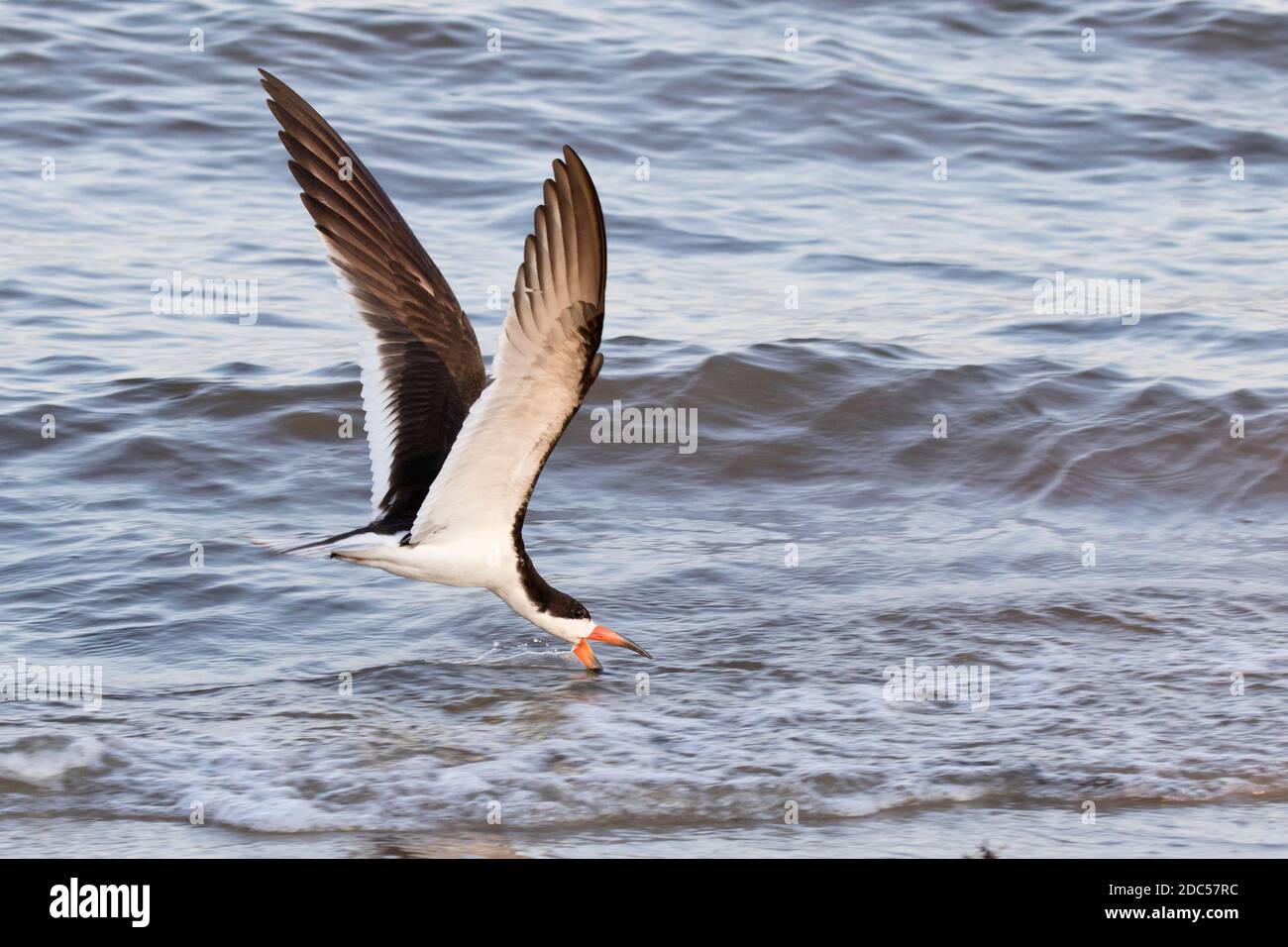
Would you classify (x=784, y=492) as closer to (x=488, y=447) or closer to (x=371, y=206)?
(x=371, y=206)

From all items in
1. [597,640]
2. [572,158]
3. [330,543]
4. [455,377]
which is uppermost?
[572,158]

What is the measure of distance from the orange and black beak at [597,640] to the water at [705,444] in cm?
6

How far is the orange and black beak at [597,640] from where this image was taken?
205 inches

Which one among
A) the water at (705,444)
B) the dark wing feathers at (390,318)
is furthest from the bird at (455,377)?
the water at (705,444)

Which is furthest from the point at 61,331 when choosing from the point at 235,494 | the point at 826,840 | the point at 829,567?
the point at 826,840

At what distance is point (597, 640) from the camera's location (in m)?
5.29

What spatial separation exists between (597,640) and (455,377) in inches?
37.3

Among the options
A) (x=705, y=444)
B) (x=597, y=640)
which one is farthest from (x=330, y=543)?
(x=705, y=444)

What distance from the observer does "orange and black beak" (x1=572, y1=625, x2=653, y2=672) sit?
17.1 ft

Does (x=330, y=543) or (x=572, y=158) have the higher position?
(x=572, y=158)

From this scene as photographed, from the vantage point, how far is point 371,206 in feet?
18.0

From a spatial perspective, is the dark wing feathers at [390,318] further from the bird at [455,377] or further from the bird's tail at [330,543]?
the bird's tail at [330,543]

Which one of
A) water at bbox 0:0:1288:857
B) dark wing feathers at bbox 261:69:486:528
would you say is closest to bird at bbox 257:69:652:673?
dark wing feathers at bbox 261:69:486:528

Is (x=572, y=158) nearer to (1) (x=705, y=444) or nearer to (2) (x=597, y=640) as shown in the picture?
(2) (x=597, y=640)
